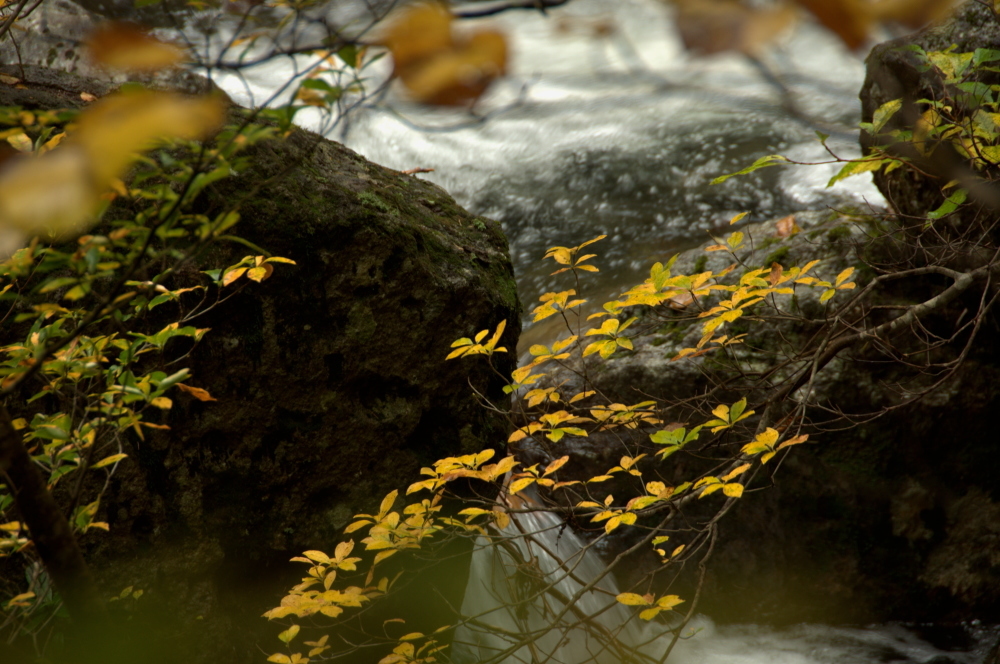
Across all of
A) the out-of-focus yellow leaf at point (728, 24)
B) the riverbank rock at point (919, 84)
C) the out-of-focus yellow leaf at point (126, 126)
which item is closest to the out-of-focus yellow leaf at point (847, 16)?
the out-of-focus yellow leaf at point (728, 24)

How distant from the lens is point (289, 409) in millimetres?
2521

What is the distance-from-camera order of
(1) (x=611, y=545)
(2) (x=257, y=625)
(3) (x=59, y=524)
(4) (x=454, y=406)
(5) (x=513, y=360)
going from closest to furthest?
1. (3) (x=59, y=524)
2. (2) (x=257, y=625)
3. (4) (x=454, y=406)
4. (5) (x=513, y=360)
5. (1) (x=611, y=545)

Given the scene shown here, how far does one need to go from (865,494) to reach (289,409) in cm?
311

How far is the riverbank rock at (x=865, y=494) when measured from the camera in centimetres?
349

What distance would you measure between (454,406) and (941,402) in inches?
105

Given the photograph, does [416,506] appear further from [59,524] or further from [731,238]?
[731,238]

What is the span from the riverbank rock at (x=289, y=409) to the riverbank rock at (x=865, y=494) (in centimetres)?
129

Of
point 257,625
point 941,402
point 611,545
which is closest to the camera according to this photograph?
point 257,625

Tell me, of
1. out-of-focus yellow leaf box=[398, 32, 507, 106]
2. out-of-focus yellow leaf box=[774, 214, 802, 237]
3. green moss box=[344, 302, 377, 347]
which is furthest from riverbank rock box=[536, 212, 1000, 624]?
out-of-focus yellow leaf box=[398, 32, 507, 106]

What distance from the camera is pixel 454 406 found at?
282cm

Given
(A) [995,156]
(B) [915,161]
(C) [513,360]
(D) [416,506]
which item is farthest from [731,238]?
(D) [416,506]

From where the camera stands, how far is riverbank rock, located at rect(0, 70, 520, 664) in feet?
7.65

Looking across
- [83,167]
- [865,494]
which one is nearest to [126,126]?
[83,167]

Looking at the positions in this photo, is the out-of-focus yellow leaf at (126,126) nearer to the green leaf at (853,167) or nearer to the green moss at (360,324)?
the green moss at (360,324)
